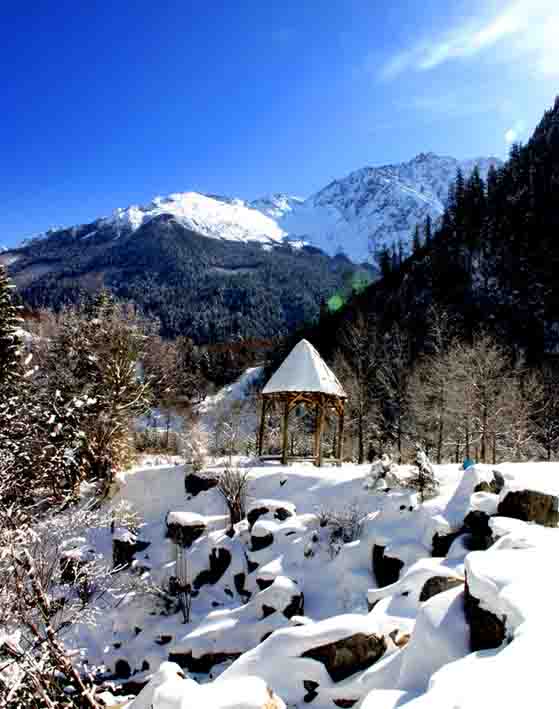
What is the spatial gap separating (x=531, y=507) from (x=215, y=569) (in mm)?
9358

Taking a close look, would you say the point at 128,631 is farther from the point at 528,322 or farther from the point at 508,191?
the point at 508,191

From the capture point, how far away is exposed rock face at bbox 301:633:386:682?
23.7 feet

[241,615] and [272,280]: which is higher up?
[272,280]

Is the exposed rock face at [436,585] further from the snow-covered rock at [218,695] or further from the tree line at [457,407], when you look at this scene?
the tree line at [457,407]

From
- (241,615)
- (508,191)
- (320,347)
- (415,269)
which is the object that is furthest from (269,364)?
(241,615)

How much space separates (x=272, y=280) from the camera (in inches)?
6658

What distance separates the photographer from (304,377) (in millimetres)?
19641

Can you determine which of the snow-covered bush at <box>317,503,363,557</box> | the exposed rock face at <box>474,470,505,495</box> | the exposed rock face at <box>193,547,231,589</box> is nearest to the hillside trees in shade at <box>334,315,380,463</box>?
the snow-covered bush at <box>317,503,363,557</box>

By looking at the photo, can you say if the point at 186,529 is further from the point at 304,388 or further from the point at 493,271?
the point at 493,271

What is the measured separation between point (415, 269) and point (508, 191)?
1746 cm

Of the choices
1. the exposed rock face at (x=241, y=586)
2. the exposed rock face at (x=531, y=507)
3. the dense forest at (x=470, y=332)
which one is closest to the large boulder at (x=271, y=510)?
the exposed rock face at (x=241, y=586)

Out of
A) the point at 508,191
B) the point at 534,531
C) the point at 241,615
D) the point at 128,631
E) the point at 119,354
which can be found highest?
the point at 508,191

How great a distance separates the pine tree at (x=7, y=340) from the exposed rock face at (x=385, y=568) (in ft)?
58.0

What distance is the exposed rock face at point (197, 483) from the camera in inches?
715
